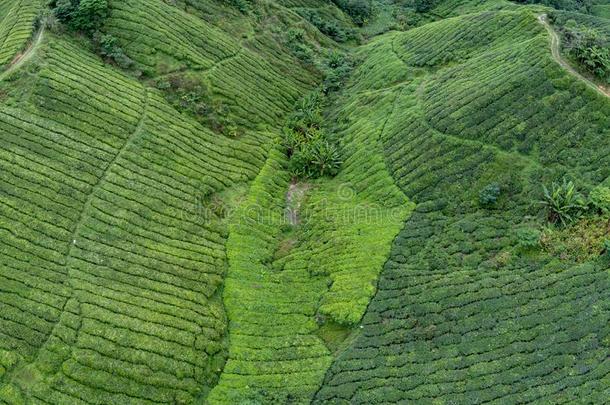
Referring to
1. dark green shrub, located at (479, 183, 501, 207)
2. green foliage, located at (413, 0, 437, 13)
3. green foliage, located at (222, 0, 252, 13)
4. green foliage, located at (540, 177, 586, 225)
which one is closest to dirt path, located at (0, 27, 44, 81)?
green foliage, located at (222, 0, 252, 13)

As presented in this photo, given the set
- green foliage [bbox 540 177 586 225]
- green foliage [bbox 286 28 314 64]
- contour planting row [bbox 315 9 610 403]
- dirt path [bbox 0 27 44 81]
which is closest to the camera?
contour planting row [bbox 315 9 610 403]

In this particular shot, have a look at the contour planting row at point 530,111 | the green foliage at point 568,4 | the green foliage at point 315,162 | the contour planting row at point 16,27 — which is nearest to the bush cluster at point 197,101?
the green foliage at point 315,162

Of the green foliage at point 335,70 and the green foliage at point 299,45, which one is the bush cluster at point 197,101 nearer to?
the green foliage at point 335,70

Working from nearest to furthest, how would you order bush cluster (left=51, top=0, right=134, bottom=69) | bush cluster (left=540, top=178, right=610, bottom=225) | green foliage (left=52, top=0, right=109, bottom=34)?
bush cluster (left=540, top=178, right=610, bottom=225), bush cluster (left=51, top=0, right=134, bottom=69), green foliage (left=52, top=0, right=109, bottom=34)

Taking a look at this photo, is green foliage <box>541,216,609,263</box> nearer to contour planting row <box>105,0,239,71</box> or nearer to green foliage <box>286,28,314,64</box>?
contour planting row <box>105,0,239,71</box>

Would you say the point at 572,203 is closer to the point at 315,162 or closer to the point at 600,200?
the point at 600,200

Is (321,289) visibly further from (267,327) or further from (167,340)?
(167,340)
